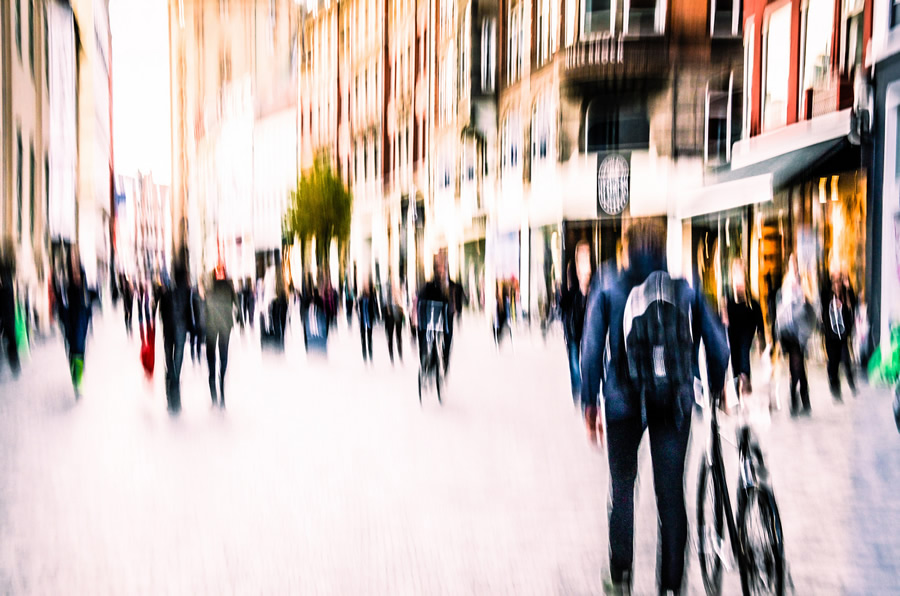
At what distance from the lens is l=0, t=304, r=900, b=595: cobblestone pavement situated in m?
3.62

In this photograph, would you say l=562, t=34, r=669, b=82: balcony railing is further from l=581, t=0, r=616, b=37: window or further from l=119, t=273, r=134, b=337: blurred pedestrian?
l=119, t=273, r=134, b=337: blurred pedestrian

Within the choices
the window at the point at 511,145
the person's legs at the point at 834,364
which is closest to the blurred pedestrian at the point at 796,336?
the person's legs at the point at 834,364

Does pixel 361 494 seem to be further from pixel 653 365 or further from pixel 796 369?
pixel 796 369

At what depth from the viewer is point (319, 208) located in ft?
31.7

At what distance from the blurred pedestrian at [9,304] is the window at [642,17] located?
7.84 metres

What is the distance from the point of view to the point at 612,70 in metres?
11.0

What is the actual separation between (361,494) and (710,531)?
7.02 ft

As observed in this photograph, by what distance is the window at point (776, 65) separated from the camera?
35.1 feet

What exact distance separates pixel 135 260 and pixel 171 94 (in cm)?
204

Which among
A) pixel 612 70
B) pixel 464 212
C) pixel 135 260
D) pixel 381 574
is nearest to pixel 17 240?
pixel 135 260

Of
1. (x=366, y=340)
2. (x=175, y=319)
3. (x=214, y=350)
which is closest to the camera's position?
(x=175, y=319)

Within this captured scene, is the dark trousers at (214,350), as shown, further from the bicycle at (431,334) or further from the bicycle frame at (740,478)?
the bicycle frame at (740,478)

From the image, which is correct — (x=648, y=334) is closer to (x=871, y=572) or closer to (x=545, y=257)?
(x=871, y=572)

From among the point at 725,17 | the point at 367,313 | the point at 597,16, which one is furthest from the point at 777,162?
the point at 367,313
